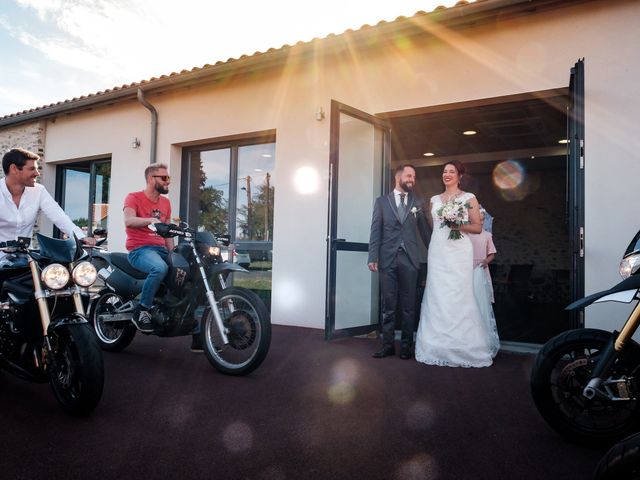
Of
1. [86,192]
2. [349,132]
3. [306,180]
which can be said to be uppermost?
[349,132]

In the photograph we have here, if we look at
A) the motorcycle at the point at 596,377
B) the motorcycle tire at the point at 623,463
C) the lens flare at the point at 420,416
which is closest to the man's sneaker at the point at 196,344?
the lens flare at the point at 420,416

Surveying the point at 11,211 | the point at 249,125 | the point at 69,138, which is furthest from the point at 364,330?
the point at 69,138

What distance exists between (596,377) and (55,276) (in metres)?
2.91

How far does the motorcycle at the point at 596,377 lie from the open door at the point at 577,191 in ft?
5.54

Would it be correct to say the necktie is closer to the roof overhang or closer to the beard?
the beard

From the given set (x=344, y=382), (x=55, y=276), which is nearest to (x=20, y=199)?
(x=55, y=276)

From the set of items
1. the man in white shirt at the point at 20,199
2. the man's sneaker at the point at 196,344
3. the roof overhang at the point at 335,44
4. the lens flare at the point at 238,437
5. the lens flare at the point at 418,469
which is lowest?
the lens flare at the point at 238,437

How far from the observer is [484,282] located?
194 inches

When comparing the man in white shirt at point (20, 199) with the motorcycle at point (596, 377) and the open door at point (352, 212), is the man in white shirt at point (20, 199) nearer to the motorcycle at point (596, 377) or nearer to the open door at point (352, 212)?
the open door at point (352, 212)

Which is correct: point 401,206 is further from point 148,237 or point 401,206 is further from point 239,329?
point 148,237

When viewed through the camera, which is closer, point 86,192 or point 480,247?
point 480,247

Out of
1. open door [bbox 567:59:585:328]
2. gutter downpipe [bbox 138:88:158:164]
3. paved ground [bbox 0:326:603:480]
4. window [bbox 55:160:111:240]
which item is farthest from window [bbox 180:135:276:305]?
open door [bbox 567:59:585:328]

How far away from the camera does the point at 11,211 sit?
11.3 ft

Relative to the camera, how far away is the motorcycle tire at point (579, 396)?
2.47 metres
